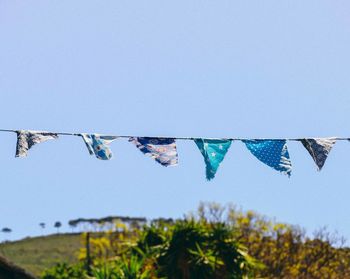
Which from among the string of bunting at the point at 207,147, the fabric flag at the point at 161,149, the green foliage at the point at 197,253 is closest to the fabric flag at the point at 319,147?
the string of bunting at the point at 207,147

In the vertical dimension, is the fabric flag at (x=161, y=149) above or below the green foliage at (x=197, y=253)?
above

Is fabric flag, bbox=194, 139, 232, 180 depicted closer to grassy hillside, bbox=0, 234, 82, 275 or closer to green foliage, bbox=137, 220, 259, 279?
green foliage, bbox=137, 220, 259, 279

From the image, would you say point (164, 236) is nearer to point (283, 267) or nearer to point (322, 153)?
point (322, 153)

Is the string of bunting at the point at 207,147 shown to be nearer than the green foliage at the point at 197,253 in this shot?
Yes

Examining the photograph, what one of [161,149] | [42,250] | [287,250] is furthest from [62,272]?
[42,250]

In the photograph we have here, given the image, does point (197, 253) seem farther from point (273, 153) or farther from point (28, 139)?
point (28, 139)

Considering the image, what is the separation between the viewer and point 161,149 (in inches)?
706

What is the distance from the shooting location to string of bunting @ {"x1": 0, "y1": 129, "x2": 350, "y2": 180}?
57.3ft

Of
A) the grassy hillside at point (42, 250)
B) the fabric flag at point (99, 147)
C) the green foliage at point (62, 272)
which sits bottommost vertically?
the green foliage at point (62, 272)

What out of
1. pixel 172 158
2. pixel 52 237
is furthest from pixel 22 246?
pixel 172 158

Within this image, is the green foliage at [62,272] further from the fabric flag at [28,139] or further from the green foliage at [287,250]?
the fabric flag at [28,139]

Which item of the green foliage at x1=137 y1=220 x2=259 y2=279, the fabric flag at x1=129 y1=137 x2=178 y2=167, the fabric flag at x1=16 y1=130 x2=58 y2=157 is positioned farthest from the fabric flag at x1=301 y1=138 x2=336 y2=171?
the green foliage at x1=137 y1=220 x2=259 y2=279

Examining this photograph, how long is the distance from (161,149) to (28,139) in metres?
2.55

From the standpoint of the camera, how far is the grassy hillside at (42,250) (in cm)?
15400
